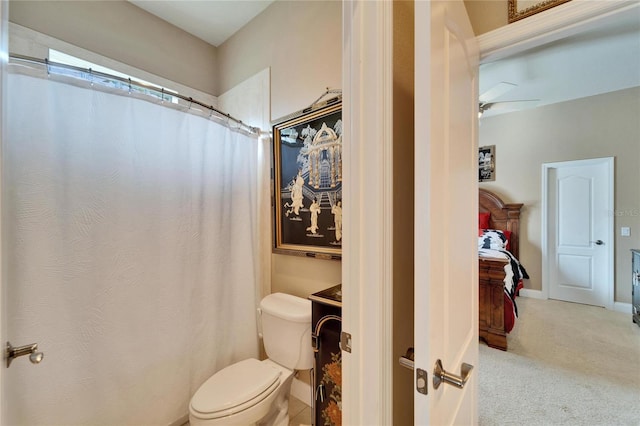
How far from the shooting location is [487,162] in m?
4.03

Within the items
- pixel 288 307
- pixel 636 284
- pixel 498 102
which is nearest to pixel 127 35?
pixel 288 307

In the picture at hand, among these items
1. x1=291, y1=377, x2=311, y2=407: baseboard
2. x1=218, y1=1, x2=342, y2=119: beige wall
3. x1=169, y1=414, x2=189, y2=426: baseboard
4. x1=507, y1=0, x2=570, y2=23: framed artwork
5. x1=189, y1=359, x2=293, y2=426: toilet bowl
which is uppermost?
x1=218, y1=1, x2=342, y2=119: beige wall

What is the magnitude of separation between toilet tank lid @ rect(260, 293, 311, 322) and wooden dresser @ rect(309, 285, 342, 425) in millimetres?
166

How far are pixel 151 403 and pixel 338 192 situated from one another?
1576 millimetres

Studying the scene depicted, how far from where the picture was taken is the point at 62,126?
1.15 metres

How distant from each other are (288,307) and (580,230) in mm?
4356

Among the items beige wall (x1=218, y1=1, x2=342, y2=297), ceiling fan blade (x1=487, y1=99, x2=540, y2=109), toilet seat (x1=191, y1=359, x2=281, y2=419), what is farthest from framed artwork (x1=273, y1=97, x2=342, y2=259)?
ceiling fan blade (x1=487, y1=99, x2=540, y2=109)

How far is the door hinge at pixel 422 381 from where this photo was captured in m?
0.55

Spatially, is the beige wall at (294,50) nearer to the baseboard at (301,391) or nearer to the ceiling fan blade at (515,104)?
the baseboard at (301,391)

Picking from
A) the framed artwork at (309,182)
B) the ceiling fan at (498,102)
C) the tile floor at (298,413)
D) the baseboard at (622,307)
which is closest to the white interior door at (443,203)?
the framed artwork at (309,182)

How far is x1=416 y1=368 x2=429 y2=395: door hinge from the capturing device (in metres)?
0.55

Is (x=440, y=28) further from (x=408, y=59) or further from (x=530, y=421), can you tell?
(x=530, y=421)

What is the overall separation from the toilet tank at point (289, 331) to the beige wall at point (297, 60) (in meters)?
0.19

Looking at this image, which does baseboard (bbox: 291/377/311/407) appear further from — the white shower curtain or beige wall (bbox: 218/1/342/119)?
beige wall (bbox: 218/1/342/119)
